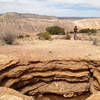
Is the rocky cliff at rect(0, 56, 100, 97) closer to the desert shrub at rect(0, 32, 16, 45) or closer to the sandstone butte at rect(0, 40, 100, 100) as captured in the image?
the sandstone butte at rect(0, 40, 100, 100)

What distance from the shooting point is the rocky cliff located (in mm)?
10086

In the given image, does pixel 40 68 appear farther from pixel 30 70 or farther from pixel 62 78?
pixel 62 78

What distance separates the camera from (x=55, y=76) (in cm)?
1070

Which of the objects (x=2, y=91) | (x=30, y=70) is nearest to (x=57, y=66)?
(x=30, y=70)

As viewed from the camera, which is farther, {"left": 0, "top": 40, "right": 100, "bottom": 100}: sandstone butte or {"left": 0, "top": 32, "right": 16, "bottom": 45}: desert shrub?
{"left": 0, "top": 32, "right": 16, "bottom": 45}: desert shrub

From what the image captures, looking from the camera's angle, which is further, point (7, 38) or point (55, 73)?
point (7, 38)

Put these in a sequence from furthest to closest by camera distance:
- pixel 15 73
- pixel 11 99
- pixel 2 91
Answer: pixel 15 73 → pixel 2 91 → pixel 11 99

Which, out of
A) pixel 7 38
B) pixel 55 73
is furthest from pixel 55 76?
pixel 7 38

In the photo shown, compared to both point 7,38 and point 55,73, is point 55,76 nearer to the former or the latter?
point 55,73

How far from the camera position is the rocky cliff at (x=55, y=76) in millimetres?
10086

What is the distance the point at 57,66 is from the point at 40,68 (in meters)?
1.01

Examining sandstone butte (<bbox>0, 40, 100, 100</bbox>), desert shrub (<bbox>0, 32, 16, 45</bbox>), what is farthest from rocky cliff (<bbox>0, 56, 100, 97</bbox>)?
desert shrub (<bbox>0, 32, 16, 45</bbox>)

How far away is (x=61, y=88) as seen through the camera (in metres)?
10.9

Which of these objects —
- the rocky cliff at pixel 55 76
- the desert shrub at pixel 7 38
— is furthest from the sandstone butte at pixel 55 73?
the desert shrub at pixel 7 38
